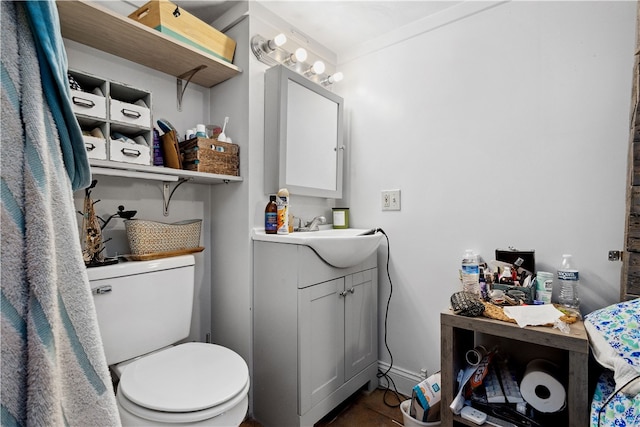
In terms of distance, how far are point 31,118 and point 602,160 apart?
174cm

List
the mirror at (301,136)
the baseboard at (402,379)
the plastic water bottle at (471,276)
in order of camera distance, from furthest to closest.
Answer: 1. the baseboard at (402,379)
2. the mirror at (301,136)
3. the plastic water bottle at (471,276)

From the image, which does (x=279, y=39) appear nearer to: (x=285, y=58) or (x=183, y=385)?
(x=285, y=58)

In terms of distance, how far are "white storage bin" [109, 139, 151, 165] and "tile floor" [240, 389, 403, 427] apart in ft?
4.27

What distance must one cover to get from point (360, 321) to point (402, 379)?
44cm

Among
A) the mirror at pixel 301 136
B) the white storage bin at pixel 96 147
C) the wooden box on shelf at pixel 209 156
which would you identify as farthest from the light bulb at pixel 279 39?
the white storage bin at pixel 96 147

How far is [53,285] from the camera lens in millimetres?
374

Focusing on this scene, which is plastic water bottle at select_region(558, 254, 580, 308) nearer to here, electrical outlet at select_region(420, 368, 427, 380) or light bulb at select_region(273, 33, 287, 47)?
electrical outlet at select_region(420, 368, 427, 380)

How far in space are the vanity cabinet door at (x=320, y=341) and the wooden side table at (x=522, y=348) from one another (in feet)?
1.60

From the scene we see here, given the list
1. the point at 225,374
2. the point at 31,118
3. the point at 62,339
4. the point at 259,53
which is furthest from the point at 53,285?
the point at 259,53

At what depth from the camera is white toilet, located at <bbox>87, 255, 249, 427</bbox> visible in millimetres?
913

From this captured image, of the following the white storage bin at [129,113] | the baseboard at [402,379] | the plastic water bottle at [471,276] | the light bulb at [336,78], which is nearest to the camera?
the white storage bin at [129,113]

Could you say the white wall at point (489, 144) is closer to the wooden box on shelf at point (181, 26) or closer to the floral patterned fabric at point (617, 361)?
the floral patterned fabric at point (617, 361)

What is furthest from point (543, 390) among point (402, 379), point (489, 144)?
point (489, 144)

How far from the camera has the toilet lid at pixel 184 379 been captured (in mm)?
916
